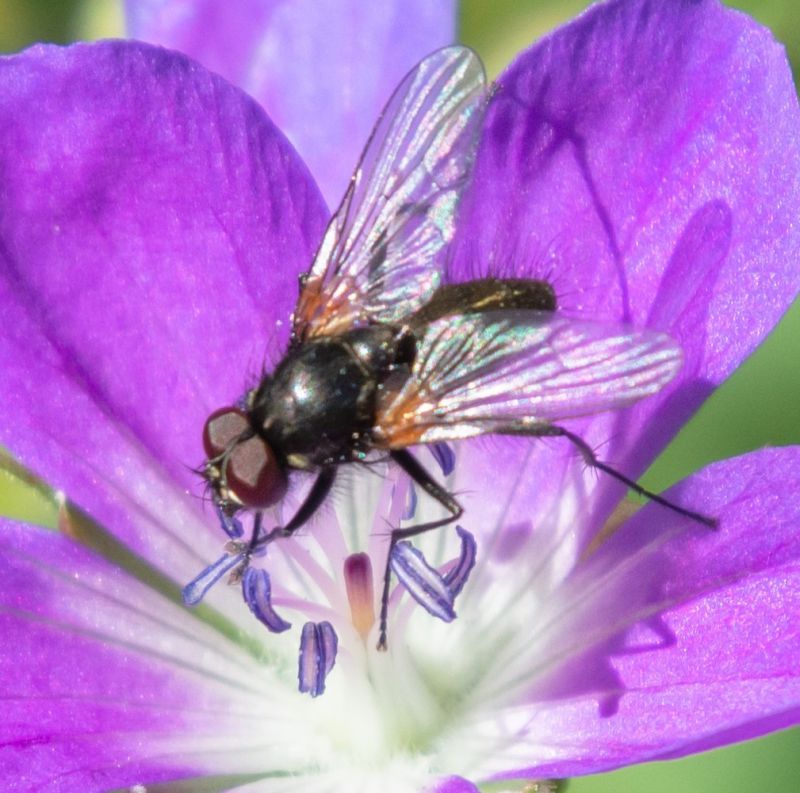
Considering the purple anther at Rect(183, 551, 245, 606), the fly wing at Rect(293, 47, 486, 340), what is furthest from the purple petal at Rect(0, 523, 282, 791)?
the fly wing at Rect(293, 47, 486, 340)

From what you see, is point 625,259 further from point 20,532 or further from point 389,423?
point 20,532

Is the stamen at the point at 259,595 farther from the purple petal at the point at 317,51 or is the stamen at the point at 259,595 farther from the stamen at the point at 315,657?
the purple petal at the point at 317,51

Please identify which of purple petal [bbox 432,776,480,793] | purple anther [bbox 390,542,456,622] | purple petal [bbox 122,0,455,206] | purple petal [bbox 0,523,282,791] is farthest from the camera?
purple petal [bbox 122,0,455,206]

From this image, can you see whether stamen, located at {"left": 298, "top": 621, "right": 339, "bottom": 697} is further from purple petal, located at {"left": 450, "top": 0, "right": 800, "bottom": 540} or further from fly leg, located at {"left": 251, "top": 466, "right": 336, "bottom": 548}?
purple petal, located at {"left": 450, "top": 0, "right": 800, "bottom": 540}

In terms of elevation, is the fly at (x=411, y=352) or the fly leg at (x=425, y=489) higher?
the fly at (x=411, y=352)

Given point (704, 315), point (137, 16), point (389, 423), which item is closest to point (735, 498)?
point (704, 315)

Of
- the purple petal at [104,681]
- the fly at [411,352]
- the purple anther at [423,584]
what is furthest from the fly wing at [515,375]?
the purple petal at [104,681]
